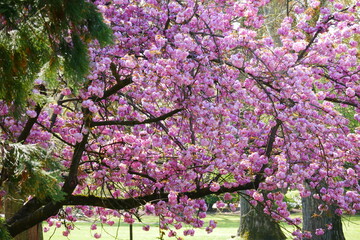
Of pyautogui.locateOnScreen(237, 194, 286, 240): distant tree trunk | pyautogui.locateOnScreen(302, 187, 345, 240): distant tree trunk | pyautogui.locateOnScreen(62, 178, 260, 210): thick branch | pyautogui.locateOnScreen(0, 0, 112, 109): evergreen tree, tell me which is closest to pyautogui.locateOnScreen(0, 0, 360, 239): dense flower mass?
pyautogui.locateOnScreen(62, 178, 260, 210): thick branch

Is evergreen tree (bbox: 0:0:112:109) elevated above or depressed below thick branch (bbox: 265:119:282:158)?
above

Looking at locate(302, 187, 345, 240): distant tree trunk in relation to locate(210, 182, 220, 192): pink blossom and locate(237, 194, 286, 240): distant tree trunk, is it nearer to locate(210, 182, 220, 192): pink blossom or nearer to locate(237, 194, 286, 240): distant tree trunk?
locate(237, 194, 286, 240): distant tree trunk

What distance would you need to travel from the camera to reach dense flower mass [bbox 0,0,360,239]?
5758 millimetres

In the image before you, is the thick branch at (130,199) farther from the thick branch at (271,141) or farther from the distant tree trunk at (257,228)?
the distant tree trunk at (257,228)

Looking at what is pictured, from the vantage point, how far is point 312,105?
6094 millimetres

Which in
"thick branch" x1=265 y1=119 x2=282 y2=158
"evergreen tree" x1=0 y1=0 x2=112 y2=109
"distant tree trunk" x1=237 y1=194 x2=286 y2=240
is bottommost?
"distant tree trunk" x1=237 y1=194 x2=286 y2=240

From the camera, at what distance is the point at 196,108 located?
5.66 m

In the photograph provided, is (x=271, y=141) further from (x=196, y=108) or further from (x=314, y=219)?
(x=314, y=219)

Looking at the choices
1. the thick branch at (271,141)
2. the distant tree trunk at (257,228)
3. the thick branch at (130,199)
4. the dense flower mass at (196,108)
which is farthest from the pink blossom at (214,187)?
the distant tree trunk at (257,228)

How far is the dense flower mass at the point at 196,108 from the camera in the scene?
5.76 meters

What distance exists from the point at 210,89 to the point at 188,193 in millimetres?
1546

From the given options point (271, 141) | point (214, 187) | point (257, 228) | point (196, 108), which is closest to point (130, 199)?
point (214, 187)

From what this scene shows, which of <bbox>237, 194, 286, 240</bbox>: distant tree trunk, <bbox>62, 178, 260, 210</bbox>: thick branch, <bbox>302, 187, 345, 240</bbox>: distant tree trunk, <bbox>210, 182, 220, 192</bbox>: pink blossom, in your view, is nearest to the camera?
<bbox>210, 182, 220, 192</bbox>: pink blossom

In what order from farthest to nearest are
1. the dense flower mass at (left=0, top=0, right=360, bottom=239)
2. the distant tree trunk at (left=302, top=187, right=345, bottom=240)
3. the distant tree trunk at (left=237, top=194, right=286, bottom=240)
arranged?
1. the distant tree trunk at (left=237, top=194, right=286, bottom=240)
2. the distant tree trunk at (left=302, top=187, right=345, bottom=240)
3. the dense flower mass at (left=0, top=0, right=360, bottom=239)
